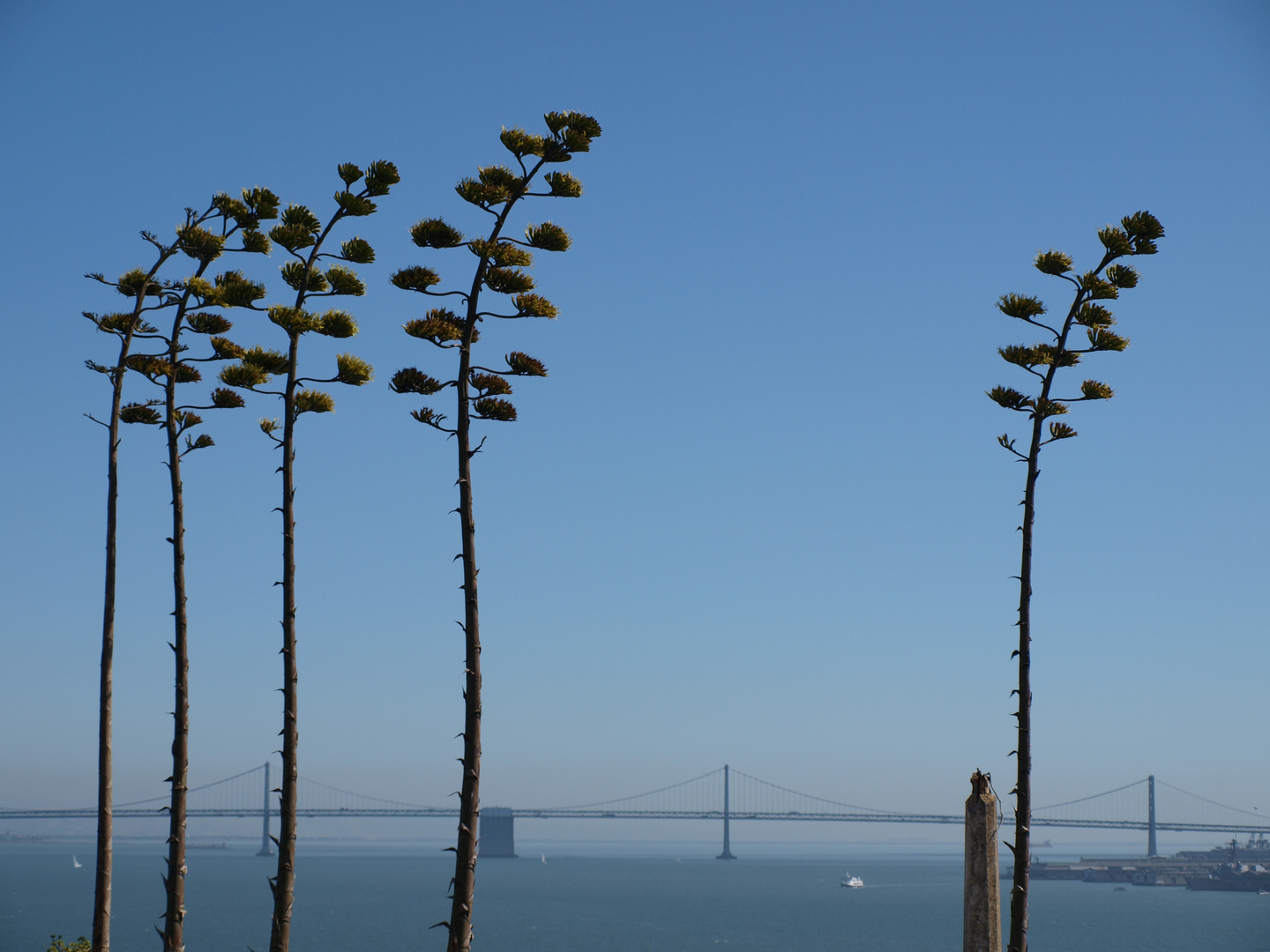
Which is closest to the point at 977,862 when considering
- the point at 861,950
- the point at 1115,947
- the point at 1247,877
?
the point at 861,950

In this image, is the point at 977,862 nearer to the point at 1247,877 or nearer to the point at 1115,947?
the point at 1115,947

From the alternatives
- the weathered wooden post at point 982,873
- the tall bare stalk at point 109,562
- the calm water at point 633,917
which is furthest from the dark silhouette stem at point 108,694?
the calm water at point 633,917

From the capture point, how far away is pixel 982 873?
7.52m

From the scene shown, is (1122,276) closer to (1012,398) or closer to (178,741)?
(1012,398)

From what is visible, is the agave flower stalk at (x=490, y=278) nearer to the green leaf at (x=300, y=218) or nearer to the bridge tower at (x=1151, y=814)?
the green leaf at (x=300, y=218)

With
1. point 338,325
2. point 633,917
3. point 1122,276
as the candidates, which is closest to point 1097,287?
point 1122,276

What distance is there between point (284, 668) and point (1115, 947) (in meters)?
78.9

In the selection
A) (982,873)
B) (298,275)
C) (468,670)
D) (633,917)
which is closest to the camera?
(982,873)

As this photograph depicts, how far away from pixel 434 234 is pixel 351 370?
2051 millimetres

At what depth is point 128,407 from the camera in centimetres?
1504

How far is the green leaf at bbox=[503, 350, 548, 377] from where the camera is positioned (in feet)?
42.5

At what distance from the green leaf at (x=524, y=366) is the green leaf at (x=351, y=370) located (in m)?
2.12

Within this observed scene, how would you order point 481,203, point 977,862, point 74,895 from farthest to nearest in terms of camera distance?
1. point 74,895
2. point 481,203
3. point 977,862

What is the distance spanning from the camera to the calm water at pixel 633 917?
7738cm
